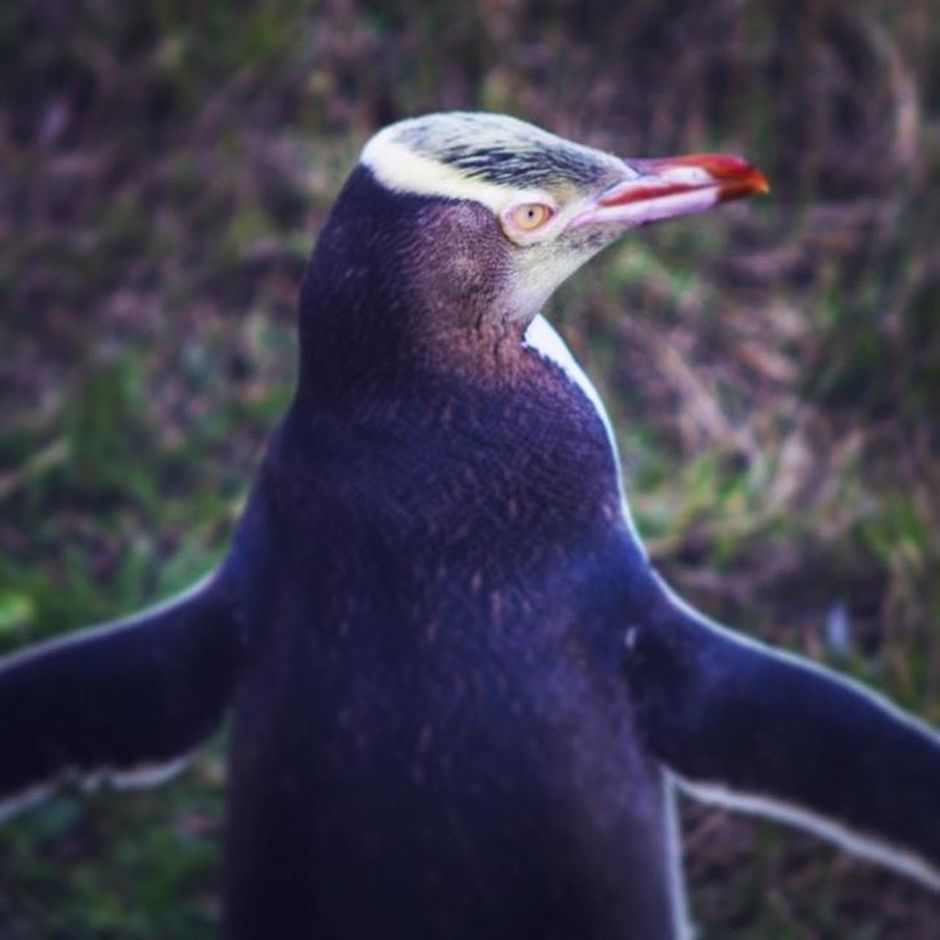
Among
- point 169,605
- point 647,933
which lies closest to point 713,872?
point 647,933

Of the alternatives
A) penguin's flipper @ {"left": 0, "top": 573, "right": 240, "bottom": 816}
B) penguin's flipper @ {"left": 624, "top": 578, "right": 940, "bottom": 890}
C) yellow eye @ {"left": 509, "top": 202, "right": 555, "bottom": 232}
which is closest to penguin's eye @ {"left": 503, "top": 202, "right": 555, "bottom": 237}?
yellow eye @ {"left": 509, "top": 202, "right": 555, "bottom": 232}

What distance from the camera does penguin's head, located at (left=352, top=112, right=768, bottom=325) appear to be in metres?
1.66

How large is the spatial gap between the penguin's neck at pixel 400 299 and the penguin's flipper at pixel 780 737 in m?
0.35

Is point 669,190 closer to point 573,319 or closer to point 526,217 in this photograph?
point 526,217

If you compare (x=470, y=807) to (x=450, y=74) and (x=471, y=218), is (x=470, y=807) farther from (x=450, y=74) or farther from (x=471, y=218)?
(x=450, y=74)

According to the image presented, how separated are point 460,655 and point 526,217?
420 mm

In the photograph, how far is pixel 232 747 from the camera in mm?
1979

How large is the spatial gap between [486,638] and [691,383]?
144 cm

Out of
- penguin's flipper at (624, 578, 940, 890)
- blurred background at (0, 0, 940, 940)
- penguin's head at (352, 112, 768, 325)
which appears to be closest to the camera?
penguin's head at (352, 112, 768, 325)

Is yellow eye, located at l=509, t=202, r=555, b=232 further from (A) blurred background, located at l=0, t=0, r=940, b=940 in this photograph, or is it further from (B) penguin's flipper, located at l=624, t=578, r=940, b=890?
(A) blurred background, located at l=0, t=0, r=940, b=940

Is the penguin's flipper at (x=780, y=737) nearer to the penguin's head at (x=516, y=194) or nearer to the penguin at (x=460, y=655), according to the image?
the penguin at (x=460, y=655)

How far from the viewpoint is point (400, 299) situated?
1674 millimetres

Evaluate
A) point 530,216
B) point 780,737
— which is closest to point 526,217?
point 530,216

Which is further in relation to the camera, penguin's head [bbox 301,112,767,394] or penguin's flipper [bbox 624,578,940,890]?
penguin's flipper [bbox 624,578,940,890]
